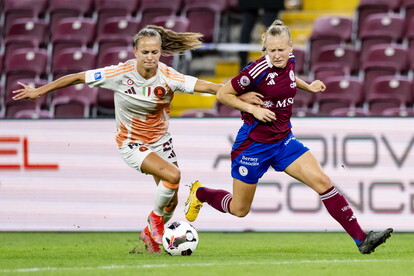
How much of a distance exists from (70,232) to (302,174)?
4195mm

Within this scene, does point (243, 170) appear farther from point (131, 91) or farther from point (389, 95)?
point (389, 95)

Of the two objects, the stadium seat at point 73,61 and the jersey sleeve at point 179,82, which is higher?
the jersey sleeve at point 179,82

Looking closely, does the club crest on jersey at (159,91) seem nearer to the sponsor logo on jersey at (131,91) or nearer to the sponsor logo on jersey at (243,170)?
→ the sponsor logo on jersey at (131,91)

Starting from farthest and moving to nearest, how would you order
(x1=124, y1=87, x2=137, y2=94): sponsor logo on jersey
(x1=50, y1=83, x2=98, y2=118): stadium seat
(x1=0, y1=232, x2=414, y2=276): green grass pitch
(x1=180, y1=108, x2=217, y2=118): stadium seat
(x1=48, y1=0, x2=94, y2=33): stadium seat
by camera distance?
(x1=48, y1=0, x2=94, y2=33): stadium seat
(x1=50, y1=83, x2=98, y2=118): stadium seat
(x1=180, y1=108, x2=217, y2=118): stadium seat
(x1=124, y1=87, x2=137, y2=94): sponsor logo on jersey
(x1=0, y1=232, x2=414, y2=276): green grass pitch

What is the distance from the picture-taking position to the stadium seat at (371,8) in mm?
14547

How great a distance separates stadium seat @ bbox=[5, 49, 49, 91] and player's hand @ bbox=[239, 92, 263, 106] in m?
7.66

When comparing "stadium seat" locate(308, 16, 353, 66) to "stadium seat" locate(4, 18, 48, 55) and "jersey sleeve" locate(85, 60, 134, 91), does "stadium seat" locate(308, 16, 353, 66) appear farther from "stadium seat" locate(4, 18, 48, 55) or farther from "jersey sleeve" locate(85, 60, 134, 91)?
"jersey sleeve" locate(85, 60, 134, 91)

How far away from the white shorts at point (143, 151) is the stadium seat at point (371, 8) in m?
6.82

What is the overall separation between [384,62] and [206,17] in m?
3.10

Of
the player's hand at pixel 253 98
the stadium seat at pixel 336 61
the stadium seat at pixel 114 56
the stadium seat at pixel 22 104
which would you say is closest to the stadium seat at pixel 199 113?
the stadium seat at pixel 114 56

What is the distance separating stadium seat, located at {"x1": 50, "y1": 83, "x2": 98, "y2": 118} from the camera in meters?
13.5

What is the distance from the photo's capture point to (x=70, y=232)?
11.1 m

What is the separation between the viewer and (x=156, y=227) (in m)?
8.30

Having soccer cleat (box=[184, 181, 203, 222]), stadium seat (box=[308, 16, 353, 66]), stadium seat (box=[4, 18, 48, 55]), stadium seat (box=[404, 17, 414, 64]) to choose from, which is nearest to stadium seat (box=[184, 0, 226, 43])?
stadium seat (box=[308, 16, 353, 66])
